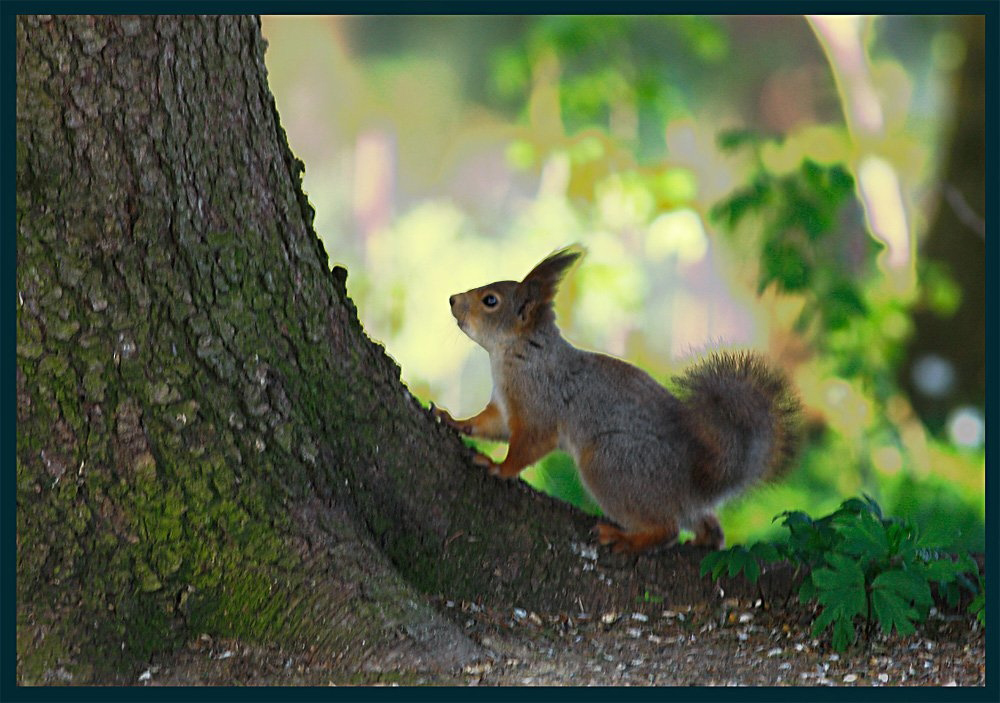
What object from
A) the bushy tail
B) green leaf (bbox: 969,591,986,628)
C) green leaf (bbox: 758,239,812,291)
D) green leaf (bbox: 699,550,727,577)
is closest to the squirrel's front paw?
the bushy tail

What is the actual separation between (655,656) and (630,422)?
24.3 inches

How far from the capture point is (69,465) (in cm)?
200

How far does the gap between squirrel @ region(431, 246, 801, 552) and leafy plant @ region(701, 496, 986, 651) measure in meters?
0.23

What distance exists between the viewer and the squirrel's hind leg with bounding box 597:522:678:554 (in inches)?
99.5

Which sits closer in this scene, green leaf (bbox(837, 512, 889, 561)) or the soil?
the soil

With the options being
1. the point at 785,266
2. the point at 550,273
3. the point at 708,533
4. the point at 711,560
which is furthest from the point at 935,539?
the point at 785,266

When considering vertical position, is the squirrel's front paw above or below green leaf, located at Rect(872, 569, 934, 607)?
above

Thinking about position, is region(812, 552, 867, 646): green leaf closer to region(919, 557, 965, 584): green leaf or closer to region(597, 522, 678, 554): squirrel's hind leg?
region(919, 557, 965, 584): green leaf

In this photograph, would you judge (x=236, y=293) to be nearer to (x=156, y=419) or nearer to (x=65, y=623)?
(x=156, y=419)

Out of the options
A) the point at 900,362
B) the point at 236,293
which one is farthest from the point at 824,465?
the point at 236,293

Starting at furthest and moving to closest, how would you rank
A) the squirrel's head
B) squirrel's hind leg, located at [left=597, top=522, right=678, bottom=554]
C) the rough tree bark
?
the squirrel's head, squirrel's hind leg, located at [left=597, top=522, right=678, bottom=554], the rough tree bark

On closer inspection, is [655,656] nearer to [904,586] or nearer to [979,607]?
[904,586]

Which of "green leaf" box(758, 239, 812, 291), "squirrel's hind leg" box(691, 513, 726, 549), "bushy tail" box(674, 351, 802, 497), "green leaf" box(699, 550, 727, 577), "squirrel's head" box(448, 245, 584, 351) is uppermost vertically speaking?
"green leaf" box(758, 239, 812, 291)

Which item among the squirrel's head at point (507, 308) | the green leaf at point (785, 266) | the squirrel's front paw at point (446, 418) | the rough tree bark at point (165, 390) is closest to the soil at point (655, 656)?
the rough tree bark at point (165, 390)
